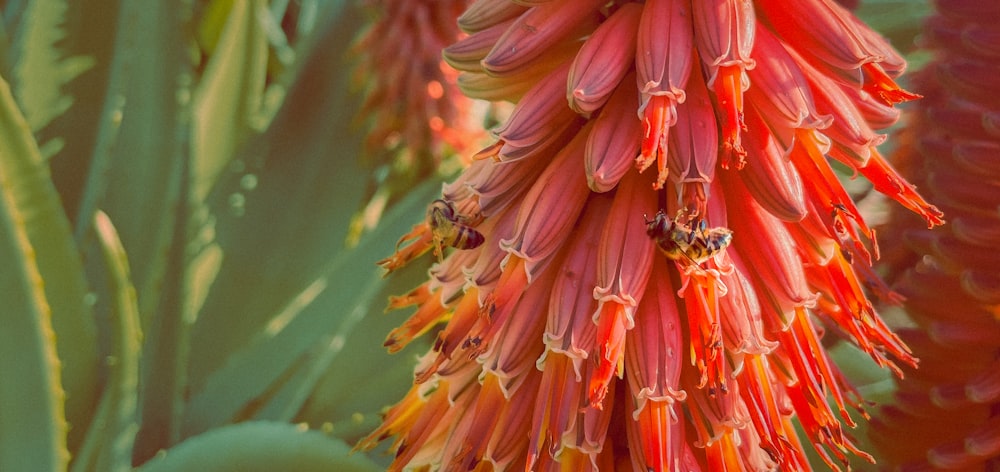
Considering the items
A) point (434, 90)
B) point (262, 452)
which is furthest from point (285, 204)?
point (262, 452)

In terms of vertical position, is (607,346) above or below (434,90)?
above

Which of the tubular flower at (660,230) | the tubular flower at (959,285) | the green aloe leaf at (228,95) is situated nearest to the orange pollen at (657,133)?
the tubular flower at (660,230)

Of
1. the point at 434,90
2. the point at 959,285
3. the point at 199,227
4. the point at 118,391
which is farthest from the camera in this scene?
the point at 434,90

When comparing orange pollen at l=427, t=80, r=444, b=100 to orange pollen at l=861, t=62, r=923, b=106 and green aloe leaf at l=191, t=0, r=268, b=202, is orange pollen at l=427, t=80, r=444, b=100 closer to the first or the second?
green aloe leaf at l=191, t=0, r=268, b=202

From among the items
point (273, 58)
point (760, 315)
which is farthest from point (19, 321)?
point (273, 58)

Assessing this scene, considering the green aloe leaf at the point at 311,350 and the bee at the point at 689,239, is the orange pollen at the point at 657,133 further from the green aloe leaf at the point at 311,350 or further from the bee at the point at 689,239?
the green aloe leaf at the point at 311,350

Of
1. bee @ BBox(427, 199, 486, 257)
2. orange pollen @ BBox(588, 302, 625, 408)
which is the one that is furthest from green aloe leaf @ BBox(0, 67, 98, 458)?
orange pollen @ BBox(588, 302, 625, 408)

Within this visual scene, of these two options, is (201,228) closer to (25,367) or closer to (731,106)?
(25,367)
